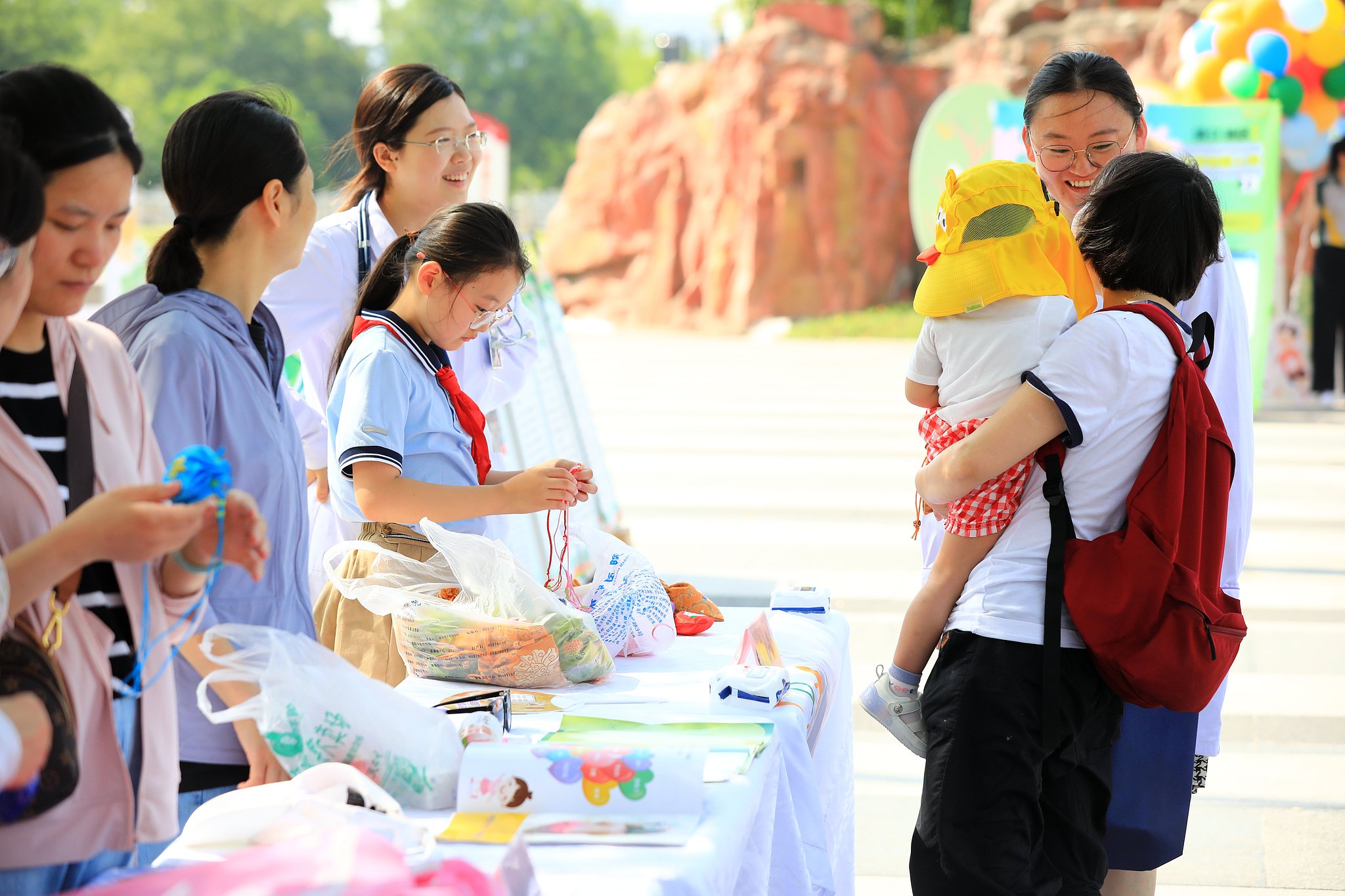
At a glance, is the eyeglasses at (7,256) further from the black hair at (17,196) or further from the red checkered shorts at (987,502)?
the red checkered shorts at (987,502)

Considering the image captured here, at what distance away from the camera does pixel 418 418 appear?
7.84ft

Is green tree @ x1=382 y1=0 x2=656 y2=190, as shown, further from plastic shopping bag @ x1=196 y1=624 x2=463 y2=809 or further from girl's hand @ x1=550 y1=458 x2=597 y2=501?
plastic shopping bag @ x1=196 y1=624 x2=463 y2=809

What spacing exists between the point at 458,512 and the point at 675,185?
22.2 metres

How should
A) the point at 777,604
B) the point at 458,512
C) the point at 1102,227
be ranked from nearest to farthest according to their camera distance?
1. the point at 1102,227
2. the point at 458,512
3. the point at 777,604

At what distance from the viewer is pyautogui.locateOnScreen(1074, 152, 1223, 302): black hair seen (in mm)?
2107

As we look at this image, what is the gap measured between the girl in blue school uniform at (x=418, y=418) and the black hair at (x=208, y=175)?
1.51 feet

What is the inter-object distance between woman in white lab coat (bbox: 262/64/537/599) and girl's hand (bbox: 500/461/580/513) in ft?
2.45

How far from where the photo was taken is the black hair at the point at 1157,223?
2.11 metres

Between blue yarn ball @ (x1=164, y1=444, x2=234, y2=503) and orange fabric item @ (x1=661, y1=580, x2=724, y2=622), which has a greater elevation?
blue yarn ball @ (x1=164, y1=444, x2=234, y2=503)

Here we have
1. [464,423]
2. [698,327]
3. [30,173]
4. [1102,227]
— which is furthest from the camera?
[698,327]

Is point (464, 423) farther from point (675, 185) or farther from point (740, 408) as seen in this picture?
point (675, 185)

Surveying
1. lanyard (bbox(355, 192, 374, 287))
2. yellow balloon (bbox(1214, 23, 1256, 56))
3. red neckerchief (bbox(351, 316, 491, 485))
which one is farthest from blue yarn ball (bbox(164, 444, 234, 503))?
yellow balloon (bbox(1214, 23, 1256, 56))

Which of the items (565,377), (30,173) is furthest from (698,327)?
(30,173)

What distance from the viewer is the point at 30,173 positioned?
4.33 ft
